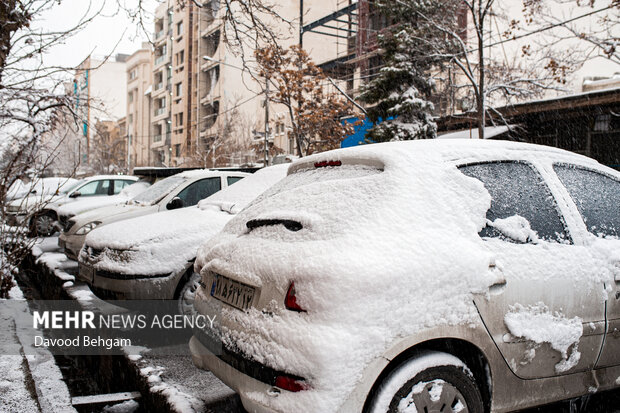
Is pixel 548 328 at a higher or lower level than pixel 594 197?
lower

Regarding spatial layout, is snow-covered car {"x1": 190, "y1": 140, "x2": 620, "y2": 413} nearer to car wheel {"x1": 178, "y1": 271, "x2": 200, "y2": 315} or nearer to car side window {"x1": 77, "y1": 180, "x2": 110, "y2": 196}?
car wheel {"x1": 178, "y1": 271, "x2": 200, "y2": 315}

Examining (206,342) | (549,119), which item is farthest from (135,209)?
(549,119)

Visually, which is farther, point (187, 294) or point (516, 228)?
point (187, 294)

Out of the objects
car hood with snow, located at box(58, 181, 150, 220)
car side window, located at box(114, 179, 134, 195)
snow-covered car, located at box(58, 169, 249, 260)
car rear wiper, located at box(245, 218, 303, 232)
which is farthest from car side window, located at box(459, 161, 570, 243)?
car side window, located at box(114, 179, 134, 195)

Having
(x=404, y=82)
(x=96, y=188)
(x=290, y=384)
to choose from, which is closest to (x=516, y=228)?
(x=290, y=384)

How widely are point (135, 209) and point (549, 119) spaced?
1403 cm

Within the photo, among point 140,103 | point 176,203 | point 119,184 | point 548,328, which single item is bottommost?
point 548,328

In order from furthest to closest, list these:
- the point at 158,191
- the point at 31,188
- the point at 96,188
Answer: the point at 96,188, the point at 158,191, the point at 31,188

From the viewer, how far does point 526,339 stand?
8.29ft

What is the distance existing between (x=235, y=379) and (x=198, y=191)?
5.26 metres

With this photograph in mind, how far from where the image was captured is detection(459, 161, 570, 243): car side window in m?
2.79

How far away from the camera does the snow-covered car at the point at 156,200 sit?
7.31m

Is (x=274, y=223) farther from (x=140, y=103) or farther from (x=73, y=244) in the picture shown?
(x=140, y=103)

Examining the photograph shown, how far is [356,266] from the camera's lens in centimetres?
218
